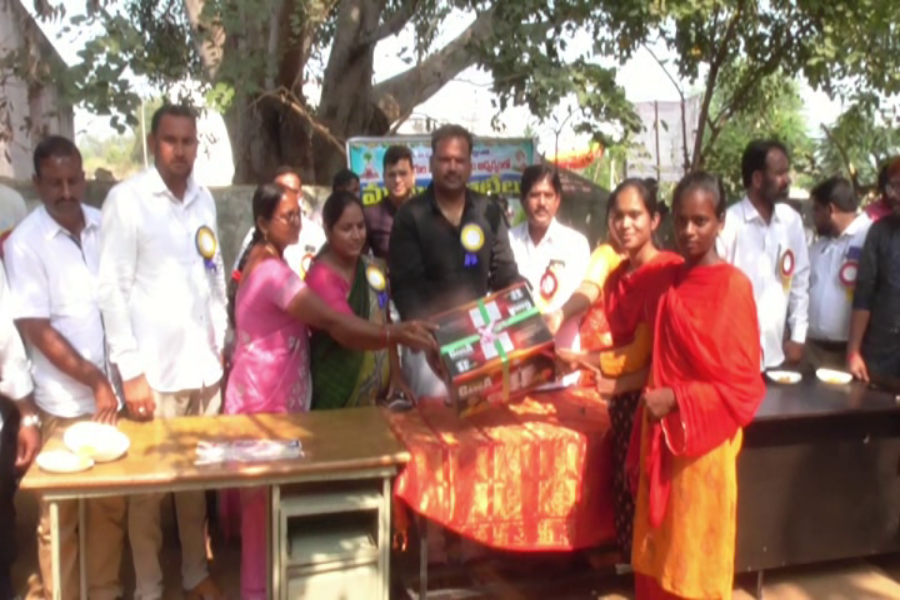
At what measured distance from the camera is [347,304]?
11.2 ft

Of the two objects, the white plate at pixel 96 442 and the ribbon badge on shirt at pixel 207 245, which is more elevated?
the ribbon badge on shirt at pixel 207 245

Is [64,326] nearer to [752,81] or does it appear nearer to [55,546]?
[55,546]

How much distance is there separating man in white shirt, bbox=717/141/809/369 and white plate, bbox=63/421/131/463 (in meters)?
2.88

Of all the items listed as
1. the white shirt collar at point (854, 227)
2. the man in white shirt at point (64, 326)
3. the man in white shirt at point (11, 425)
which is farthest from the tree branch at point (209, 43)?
the white shirt collar at point (854, 227)

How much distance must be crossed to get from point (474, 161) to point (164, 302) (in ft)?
9.89

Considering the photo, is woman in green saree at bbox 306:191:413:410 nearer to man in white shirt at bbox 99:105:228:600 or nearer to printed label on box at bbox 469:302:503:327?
man in white shirt at bbox 99:105:228:600

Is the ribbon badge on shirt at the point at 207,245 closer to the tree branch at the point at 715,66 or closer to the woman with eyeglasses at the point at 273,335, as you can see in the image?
the woman with eyeglasses at the point at 273,335

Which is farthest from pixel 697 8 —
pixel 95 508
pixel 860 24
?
pixel 95 508

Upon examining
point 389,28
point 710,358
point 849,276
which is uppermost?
point 389,28

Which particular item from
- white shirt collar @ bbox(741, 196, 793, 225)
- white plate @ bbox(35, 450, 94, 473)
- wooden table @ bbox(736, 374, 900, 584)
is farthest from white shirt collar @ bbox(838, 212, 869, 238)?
white plate @ bbox(35, 450, 94, 473)

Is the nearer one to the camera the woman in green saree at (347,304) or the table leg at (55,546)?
the table leg at (55,546)

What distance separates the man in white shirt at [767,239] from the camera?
13.8 feet

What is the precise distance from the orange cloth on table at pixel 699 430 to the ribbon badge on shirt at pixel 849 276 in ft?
6.70

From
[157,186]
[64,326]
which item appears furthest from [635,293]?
[64,326]
